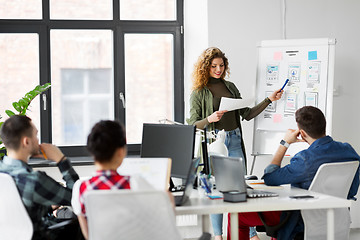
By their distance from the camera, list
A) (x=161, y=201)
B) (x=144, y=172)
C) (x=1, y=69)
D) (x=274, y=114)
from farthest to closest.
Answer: (x=1, y=69) < (x=274, y=114) < (x=144, y=172) < (x=161, y=201)

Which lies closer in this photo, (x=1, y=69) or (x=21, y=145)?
(x=21, y=145)

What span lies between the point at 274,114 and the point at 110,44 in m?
1.75

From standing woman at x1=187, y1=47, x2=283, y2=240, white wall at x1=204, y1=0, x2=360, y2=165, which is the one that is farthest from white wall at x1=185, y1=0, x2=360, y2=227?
standing woman at x1=187, y1=47, x2=283, y2=240

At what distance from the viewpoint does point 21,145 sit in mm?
2576

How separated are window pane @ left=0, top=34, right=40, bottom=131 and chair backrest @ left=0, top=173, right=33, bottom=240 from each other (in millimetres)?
2713

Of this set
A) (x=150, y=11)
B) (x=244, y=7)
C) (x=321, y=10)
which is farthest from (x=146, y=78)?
(x=321, y=10)

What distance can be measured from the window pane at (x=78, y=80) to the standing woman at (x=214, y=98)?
1232 mm

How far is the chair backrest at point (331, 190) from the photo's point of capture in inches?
110

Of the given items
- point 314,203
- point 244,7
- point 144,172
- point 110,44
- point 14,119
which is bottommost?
point 314,203

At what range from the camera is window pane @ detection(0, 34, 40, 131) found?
495cm

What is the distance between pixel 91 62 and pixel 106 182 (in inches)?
120

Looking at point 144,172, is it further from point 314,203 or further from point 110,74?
point 110,74

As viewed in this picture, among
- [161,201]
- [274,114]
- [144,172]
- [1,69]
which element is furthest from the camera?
[1,69]

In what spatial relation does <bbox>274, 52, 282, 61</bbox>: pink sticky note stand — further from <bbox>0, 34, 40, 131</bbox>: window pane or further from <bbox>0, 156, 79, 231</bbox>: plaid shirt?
<bbox>0, 156, 79, 231</bbox>: plaid shirt
